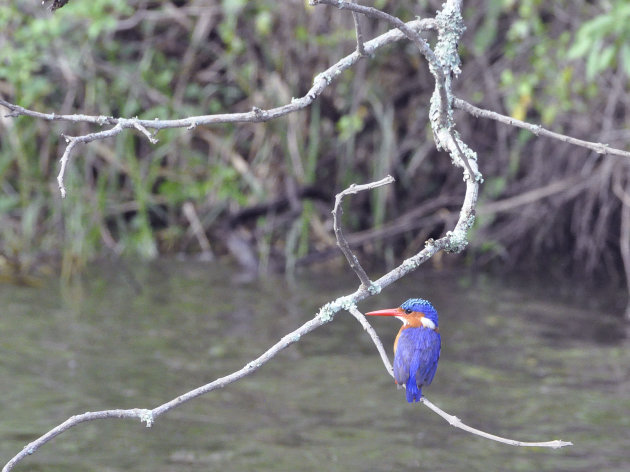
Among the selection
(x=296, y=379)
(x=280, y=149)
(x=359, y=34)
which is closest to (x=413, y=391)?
(x=359, y=34)

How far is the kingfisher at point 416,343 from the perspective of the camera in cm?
184

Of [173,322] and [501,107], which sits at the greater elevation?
[501,107]

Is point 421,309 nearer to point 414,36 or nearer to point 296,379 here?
point 414,36

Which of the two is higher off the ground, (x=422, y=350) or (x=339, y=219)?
(x=339, y=219)

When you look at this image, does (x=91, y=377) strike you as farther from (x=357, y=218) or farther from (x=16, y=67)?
(x=357, y=218)

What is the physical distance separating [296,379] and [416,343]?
299 cm

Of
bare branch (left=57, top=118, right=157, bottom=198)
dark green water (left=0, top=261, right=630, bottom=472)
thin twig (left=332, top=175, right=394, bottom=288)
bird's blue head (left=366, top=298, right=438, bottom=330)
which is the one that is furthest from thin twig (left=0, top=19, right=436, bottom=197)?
dark green water (left=0, top=261, right=630, bottom=472)

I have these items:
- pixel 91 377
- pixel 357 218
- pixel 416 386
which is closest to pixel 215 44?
pixel 357 218

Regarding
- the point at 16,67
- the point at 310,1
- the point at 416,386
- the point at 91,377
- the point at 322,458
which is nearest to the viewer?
the point at 310,1

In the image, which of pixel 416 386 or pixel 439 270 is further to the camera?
pixel 439 270

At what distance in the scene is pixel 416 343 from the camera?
1.86m

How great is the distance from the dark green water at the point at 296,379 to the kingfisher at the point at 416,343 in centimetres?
202

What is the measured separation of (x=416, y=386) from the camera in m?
1.91

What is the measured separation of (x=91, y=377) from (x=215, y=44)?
4.03 meters
